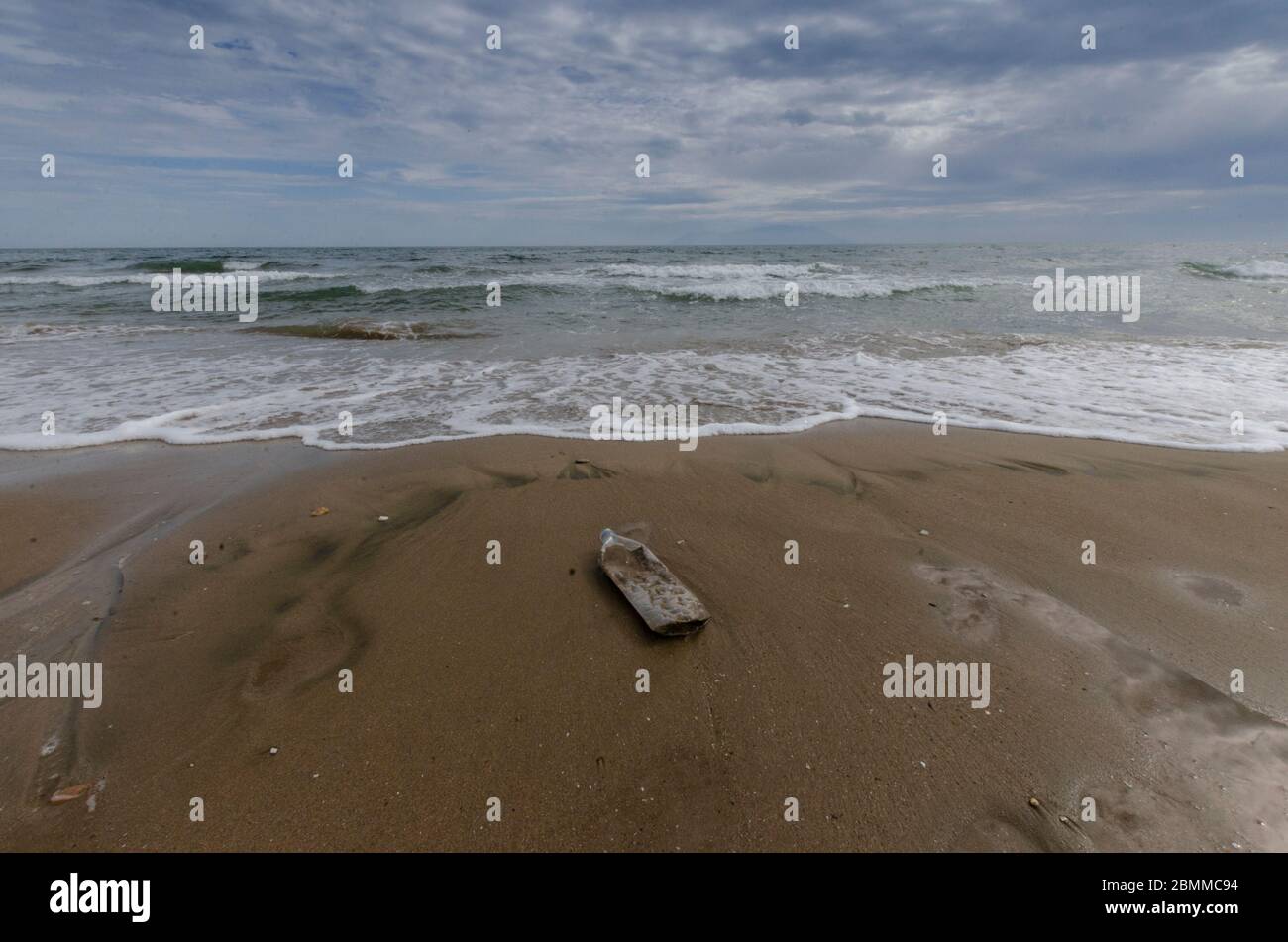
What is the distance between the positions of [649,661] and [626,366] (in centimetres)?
708

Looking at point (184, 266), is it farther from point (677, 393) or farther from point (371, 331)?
point (677, 393)

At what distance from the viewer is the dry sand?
79.4 inches

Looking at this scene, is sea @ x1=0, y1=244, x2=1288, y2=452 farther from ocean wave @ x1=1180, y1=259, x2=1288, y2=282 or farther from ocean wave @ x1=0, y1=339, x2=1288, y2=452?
ocean wave @ x1=1180, y1=259, x2=1288, y2=282

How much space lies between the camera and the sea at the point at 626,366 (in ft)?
20.9

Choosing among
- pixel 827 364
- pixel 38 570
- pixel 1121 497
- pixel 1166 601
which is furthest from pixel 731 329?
pixel 38 570

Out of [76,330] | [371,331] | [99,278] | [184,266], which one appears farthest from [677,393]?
[184,266]

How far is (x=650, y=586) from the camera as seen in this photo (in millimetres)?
3197

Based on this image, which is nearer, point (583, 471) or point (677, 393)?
point (583, 471)

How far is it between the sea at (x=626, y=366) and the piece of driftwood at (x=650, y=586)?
2754mm

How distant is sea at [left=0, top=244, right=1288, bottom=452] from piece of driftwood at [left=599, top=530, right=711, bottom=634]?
2754 mm

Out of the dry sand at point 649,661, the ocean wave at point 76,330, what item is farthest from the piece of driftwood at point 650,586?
the ocean wave at point 76,330

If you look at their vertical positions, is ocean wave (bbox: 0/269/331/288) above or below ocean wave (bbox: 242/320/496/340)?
above

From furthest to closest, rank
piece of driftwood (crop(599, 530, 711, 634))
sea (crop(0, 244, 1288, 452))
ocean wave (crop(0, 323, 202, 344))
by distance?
ocean wave (crop(0, 323, 202, 344)), sea (crop(0, 244, 1288, 452)), piece of driftwood (crop(599, 530, 711, 634))

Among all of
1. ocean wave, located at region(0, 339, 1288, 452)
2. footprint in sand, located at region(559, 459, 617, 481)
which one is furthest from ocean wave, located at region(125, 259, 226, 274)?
footprint in sand, located at region(559, 459, 617, 481)
